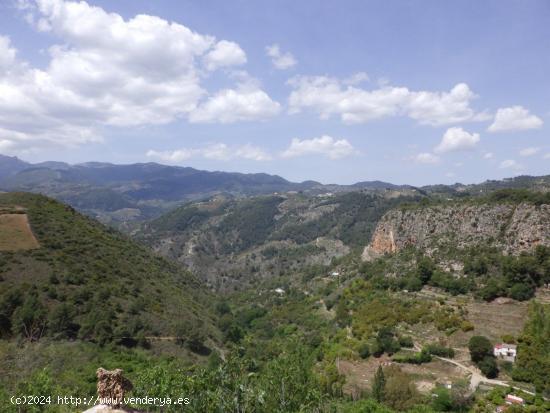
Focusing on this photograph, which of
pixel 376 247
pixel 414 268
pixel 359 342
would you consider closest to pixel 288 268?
pixel 376 247

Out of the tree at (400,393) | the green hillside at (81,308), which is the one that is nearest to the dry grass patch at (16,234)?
the green hillside at (81,308)

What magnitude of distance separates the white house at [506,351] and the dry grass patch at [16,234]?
65890mm

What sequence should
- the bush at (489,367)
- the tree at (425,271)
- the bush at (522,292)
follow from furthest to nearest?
1. the tree at (425,271)
2. the bush at (522,292)
3. the bush at (489,367)

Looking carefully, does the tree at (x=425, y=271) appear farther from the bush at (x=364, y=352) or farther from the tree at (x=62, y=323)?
the tree at (x=62, y=323)

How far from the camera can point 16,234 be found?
219ft

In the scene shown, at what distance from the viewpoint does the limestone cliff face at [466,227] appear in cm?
6919

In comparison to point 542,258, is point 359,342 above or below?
below

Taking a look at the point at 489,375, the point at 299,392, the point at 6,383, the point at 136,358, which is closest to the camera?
the point at 299,392

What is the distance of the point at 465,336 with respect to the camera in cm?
5453

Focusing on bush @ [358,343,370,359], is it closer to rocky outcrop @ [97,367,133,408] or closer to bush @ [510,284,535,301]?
bush @ [510,284,535,301]

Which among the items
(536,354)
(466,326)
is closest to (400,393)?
(536,354)

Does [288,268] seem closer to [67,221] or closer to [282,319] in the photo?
[282,319]

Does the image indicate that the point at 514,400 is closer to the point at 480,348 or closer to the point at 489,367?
the point at 489,367

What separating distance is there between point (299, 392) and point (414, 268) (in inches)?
2189
